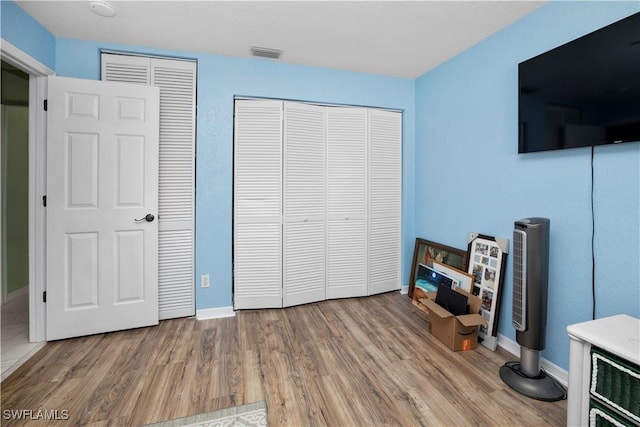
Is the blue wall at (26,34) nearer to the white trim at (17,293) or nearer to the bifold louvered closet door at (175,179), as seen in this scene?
the bifold louvered closet door at (175,179)

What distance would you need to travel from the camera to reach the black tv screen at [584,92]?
1551mm

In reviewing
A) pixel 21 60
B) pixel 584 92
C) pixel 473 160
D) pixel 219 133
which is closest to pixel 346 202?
pixel 473 160

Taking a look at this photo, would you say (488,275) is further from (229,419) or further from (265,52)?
(265,52)

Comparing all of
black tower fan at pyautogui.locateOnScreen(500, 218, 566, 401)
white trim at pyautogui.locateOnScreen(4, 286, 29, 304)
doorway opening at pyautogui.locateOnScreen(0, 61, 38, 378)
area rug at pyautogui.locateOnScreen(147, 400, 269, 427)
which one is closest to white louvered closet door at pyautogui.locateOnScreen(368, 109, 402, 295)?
black tower fan at pyautogui.locateOnScreen(500, 218, 566, 401)

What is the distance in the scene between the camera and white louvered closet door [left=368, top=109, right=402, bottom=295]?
3.44 m

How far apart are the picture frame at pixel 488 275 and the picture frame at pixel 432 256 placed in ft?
0.54

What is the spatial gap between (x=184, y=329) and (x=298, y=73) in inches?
108

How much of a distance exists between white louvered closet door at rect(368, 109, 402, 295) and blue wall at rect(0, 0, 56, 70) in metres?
3.00

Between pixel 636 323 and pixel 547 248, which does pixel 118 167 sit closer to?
pixel 547 248

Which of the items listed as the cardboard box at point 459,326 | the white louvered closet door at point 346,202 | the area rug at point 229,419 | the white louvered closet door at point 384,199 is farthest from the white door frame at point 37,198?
the cardboard box at point 459,326

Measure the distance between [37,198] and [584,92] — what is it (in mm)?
3968

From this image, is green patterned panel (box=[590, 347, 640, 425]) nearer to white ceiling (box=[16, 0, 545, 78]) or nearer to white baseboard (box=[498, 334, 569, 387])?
white baseboard (box=[498, 334, 569, 387])

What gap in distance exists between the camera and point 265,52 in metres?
2.80

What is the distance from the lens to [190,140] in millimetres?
2834
